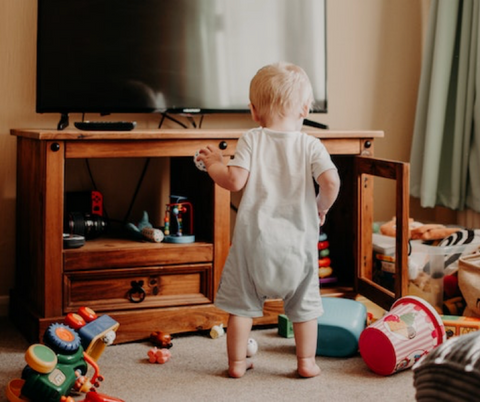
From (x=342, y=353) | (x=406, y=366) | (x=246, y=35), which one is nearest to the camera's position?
(x=406, y=366)

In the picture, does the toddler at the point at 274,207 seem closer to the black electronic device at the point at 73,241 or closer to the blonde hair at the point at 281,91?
the blonde hair at the point at 281,91

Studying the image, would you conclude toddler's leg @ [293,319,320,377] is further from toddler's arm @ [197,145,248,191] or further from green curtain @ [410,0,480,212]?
green curtain @ [410,0,480,212]

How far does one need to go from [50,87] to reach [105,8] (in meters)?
0.33

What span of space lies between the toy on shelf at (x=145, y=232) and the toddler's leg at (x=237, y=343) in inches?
21.2

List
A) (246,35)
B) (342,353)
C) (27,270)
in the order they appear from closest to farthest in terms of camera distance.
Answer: (342,353)
(27,270)
(246,35)

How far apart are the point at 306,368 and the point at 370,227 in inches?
31.3

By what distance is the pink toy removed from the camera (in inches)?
86.6

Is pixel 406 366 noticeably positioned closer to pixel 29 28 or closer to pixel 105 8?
pixel 105 8

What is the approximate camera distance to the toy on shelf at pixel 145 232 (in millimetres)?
2513

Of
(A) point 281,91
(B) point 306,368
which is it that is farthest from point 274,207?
(B) point 306,368

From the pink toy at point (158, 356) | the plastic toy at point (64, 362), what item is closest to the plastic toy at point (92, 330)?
the plastic toy at point (64, 362)

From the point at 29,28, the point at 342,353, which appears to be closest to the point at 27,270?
the point at 29,28

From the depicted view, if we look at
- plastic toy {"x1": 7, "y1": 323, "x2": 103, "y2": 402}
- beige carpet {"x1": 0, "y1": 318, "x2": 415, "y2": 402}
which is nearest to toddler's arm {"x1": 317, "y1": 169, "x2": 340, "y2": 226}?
beige carpet {"x1": 0, "y1": 318, "x2": 415, "y2": 402}

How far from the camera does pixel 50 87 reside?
100 inches
